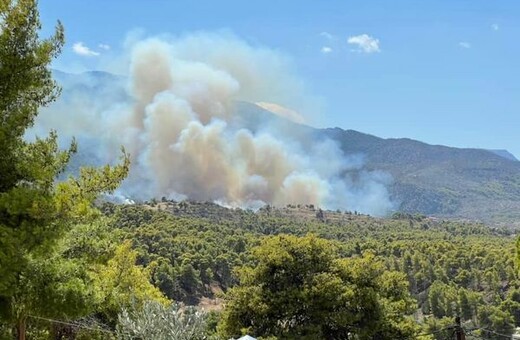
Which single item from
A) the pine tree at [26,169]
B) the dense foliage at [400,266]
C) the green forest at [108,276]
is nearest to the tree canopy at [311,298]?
the green forest at [108,276]

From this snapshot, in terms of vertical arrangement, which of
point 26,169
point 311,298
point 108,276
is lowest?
point 311,298

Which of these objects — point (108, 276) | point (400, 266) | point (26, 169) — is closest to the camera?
point (26, 169)

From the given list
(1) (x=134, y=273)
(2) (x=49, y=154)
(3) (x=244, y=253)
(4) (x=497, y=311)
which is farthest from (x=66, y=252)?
(3) (x=244, y=253)

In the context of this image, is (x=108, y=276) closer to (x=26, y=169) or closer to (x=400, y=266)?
(x=26, y=169)

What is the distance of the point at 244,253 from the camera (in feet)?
230

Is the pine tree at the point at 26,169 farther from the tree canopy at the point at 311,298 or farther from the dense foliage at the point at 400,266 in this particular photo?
the dense foliage at the point at 400,266

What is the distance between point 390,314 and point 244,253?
50.6m

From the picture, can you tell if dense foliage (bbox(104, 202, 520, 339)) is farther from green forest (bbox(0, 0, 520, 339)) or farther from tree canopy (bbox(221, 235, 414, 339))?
tree canopy (bbox(221, 235, 414, 339))

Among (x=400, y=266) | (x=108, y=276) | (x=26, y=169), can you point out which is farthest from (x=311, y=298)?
(x=400, y=266)

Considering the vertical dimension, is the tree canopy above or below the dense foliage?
below

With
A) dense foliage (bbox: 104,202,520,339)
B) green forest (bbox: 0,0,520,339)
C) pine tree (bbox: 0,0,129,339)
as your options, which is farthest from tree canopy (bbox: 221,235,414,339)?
dense foliage (bbox: 104,202,520,339)

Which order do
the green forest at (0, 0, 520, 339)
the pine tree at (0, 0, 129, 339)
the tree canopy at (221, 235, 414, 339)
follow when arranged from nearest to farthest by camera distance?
1. the pine tree at (0, 0, 129, 339)
2. the green forest at (0, 0, 520, 339)
3. the tree canopy at (221, 235, 414, 339)

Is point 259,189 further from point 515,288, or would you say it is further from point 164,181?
point 515,288

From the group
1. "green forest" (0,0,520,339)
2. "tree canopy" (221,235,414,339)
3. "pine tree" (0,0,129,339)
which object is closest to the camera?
"pine tree" (0,0,129,339)
